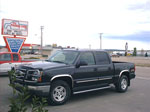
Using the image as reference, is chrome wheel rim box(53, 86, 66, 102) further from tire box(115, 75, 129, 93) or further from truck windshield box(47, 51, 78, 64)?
tire box(115, 75, 129, 93)

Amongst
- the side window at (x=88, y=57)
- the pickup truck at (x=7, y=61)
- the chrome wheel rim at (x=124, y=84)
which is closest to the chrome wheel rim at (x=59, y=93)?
the side window at (x=88, y=57)

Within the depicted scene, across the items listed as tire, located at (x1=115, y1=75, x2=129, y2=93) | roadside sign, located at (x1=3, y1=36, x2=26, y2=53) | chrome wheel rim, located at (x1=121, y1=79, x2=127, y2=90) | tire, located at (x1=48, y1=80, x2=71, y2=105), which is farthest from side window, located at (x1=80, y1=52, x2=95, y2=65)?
roadside sign, located at (x1=3, y1=36, x2=26, y2=53)

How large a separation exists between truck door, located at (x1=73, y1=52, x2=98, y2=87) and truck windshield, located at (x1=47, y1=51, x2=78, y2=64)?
0.27m

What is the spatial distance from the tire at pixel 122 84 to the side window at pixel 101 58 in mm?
1189

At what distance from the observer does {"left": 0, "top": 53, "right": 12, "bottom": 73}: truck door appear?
11.5m

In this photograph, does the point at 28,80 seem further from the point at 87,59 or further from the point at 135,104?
the point at 135,104

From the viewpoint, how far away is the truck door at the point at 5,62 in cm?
1152

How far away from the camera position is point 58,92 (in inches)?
232

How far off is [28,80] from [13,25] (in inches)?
596

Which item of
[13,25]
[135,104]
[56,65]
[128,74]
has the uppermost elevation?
[13,25]

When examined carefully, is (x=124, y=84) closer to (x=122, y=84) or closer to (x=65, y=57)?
(x=122, y=84)

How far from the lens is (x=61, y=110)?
17.6 feet

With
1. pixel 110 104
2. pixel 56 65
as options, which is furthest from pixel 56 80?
pixel 110 104

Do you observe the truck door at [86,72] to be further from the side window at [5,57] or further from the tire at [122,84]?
the side window at [5,57]
